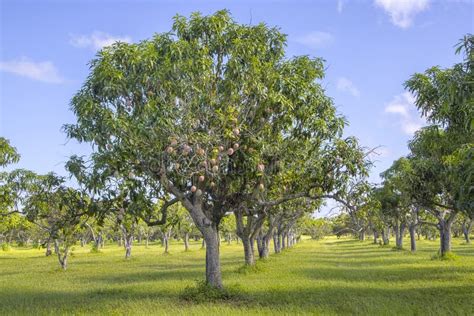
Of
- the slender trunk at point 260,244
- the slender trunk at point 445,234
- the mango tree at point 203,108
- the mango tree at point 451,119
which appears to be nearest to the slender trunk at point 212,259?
the mango tree at point 203,108

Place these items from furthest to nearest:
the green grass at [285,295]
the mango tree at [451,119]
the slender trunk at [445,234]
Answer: the slender trunk at [445,234] → the green grass at [285,295] → the mango tree at [451,119]

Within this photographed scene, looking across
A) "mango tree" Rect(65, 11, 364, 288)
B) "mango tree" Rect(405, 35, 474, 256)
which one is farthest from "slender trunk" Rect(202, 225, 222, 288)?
"mango tree" Rect(405, 35, 474, 256)

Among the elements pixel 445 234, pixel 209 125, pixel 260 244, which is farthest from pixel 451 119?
pixel 260 244

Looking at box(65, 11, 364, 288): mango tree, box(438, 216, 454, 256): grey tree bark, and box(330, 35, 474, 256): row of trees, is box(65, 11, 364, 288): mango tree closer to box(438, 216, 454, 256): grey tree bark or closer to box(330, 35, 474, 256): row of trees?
box(330, 35, 474, 256): row of trees

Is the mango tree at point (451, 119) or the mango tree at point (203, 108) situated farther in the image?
the mango tree at point (203, 108)

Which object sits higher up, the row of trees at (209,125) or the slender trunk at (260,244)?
the row of trees at (209,125)

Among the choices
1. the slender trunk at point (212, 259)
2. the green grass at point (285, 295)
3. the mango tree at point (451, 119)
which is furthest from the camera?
the slender trunk at point (212, 259)

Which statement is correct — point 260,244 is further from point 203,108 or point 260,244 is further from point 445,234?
point 203,108

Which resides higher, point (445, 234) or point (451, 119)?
point (451, 119)

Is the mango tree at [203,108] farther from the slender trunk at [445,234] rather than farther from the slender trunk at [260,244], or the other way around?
the slender trunk at [445,234]

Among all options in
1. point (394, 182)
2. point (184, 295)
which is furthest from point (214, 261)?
point (394, 182)

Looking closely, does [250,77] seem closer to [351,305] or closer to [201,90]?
[201,90]

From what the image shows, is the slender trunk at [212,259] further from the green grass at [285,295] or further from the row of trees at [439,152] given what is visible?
the row of trees at [439,152]

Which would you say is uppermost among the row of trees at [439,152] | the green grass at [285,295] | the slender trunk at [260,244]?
the row of trees at [439,152]
